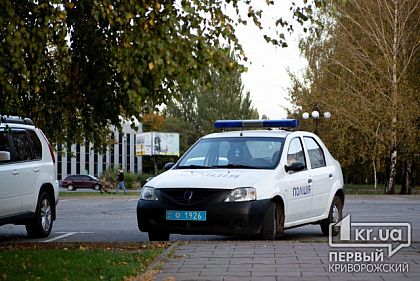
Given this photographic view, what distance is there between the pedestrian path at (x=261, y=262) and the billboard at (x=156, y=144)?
8647cm

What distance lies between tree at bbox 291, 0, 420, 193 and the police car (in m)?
30.8

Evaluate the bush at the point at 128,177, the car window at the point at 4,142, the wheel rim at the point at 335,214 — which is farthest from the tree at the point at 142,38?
the bush at the point at 128,177

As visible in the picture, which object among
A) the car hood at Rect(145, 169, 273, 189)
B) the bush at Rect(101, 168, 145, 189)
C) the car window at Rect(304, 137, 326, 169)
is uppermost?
the car window at Rect(304, 137, 326, 169)

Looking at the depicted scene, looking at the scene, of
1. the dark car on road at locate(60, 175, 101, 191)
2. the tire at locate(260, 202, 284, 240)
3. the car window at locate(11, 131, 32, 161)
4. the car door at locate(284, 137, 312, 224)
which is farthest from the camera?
the dark car on road at locate(60, 175, 101, 191)

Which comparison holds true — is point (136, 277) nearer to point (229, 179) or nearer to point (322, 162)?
point (229, 179)

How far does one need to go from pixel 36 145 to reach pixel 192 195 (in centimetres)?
395

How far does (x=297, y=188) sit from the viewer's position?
13.0 metres

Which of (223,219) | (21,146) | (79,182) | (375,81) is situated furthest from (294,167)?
Result: (79,182)

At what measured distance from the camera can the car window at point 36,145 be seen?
14.7m

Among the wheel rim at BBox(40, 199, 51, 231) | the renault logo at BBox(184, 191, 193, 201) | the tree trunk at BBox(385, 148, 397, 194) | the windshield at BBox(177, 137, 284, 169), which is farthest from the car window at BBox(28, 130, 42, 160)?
the tree trunk at BBox(385, 148, 397, 194)

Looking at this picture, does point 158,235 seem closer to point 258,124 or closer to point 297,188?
point 297,188

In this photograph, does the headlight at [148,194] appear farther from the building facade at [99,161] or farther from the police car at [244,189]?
the building facade at [99,161]

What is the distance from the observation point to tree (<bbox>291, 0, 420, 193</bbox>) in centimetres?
4447

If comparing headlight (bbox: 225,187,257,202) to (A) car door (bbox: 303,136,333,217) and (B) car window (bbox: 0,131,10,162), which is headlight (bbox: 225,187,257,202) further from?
(B) car window (bbox: 0,131,10,162)
